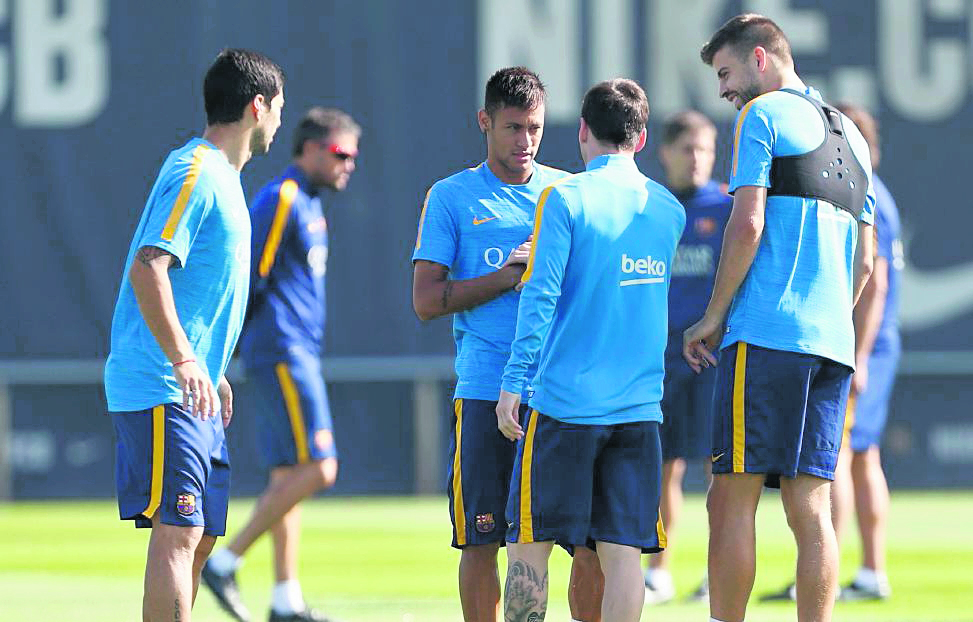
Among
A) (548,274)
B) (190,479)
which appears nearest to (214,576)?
(190,479)

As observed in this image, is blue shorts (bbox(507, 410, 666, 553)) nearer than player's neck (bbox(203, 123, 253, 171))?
Yes

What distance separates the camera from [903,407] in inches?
589

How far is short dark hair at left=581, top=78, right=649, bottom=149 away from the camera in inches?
228

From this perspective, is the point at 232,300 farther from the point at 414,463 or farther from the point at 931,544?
the point at 414,463

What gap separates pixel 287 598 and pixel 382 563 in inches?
106

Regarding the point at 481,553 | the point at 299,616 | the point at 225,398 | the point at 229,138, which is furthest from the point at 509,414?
A: the point at 299,616

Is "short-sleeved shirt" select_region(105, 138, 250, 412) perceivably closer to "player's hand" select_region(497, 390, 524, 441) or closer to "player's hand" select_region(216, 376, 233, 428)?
"player's hand" select_region(216, 376, 233, 428)

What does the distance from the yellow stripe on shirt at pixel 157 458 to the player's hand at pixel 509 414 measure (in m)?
1.11

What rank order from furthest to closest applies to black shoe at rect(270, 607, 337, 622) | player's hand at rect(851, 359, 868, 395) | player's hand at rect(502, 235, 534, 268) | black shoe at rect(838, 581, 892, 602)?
black shoe at rect(838, 581, 892, 602)
player's hand at rect(851, 359, 868, 395)
black shoe at rect(270, 607, 337, 622)
player's hand at rect(502, 235, 534, 268)

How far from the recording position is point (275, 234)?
8.22 meters

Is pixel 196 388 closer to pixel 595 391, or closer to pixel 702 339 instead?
pixel 595 391

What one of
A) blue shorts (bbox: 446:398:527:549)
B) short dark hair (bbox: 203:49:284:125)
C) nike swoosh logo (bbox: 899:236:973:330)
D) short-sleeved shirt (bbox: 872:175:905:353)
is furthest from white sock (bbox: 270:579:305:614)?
nike swoosh logo (bbox: 899:236:973:330)

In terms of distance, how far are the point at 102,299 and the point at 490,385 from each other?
9.41 meters

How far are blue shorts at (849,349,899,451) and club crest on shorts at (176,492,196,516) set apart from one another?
417cm
